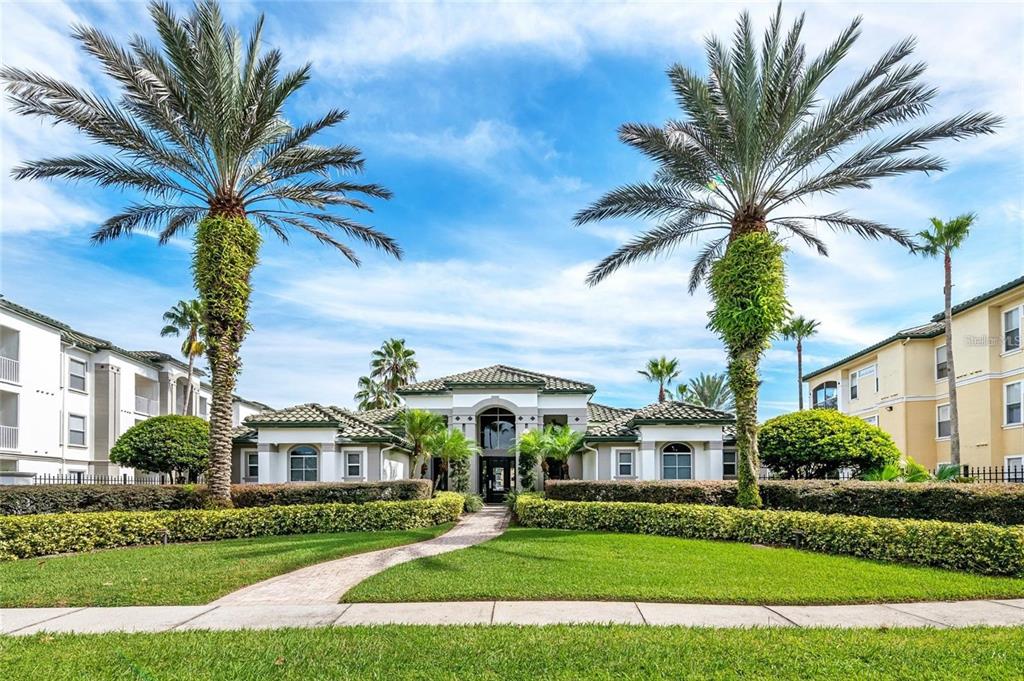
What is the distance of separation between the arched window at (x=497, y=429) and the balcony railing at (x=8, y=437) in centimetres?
2016

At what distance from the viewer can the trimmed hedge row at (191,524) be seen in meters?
14.5

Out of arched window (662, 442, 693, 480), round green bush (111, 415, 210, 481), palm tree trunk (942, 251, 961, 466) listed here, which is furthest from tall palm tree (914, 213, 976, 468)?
round green bush (111, 415, 210, 481)

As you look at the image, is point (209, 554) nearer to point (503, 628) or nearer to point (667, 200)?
point (503, 628)

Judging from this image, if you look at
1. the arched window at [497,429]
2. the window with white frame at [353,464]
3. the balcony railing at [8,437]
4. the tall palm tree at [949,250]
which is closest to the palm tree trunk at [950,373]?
the tall palm tree at [949,250]

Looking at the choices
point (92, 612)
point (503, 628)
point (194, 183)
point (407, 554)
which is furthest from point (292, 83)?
point (503, 628)

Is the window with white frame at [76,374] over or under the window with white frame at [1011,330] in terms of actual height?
under

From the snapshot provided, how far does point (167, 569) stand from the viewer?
1177 centimetres

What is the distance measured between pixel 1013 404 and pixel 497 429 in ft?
68.8

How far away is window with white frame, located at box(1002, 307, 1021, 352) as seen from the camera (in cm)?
2480

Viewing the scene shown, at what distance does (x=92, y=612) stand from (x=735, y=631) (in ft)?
27.5

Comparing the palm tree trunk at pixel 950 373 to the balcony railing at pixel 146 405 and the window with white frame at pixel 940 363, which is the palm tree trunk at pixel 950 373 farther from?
the balcony railing at pixel 146 405

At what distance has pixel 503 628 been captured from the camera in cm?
756

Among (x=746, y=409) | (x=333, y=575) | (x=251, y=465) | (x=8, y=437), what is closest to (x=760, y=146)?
(x=746, y=409)

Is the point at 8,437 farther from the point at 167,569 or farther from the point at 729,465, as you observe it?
the point at 729,465
